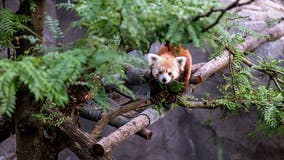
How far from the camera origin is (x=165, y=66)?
3129mm

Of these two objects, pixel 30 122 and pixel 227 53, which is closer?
pixel 30 122

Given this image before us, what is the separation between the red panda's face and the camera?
122 inches

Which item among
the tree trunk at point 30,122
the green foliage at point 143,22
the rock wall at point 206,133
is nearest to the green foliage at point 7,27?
the tree trunk at point 30,122

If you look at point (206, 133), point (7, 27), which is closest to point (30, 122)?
point (7, 27)

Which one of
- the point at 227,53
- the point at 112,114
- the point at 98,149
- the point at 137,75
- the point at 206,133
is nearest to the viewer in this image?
the point at 98,149

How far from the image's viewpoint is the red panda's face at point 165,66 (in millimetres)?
3109

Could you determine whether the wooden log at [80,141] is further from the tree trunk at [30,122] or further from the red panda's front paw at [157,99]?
the red panda's front paw at [157,99]

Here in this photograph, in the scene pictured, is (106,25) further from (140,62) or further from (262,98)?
(262,98)

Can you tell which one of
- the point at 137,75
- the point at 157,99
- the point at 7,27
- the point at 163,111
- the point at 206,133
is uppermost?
the point at 7,27

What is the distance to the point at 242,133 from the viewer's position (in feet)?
17.0

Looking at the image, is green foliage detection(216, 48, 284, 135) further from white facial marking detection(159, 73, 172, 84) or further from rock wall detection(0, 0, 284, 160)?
rock wall detection(0, 0, 284, 160)

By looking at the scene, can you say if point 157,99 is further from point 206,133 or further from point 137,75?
point 206,133

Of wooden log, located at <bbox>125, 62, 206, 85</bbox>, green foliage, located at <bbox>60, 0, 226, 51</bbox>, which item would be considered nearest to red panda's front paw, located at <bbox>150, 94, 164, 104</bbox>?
wooden log, located at <bbox>125, 62, 206, 85</bbox>

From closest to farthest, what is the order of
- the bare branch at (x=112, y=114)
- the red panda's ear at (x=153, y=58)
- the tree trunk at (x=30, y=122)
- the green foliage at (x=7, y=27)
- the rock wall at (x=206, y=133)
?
the green foliage at (x=7, y=27) → the tree trunk at (x=30, y=122) → the bare branch at (x=112, y=114) → the red panda's ear at (x=153, y=58) → the rock wall at (x=206, y=133)
